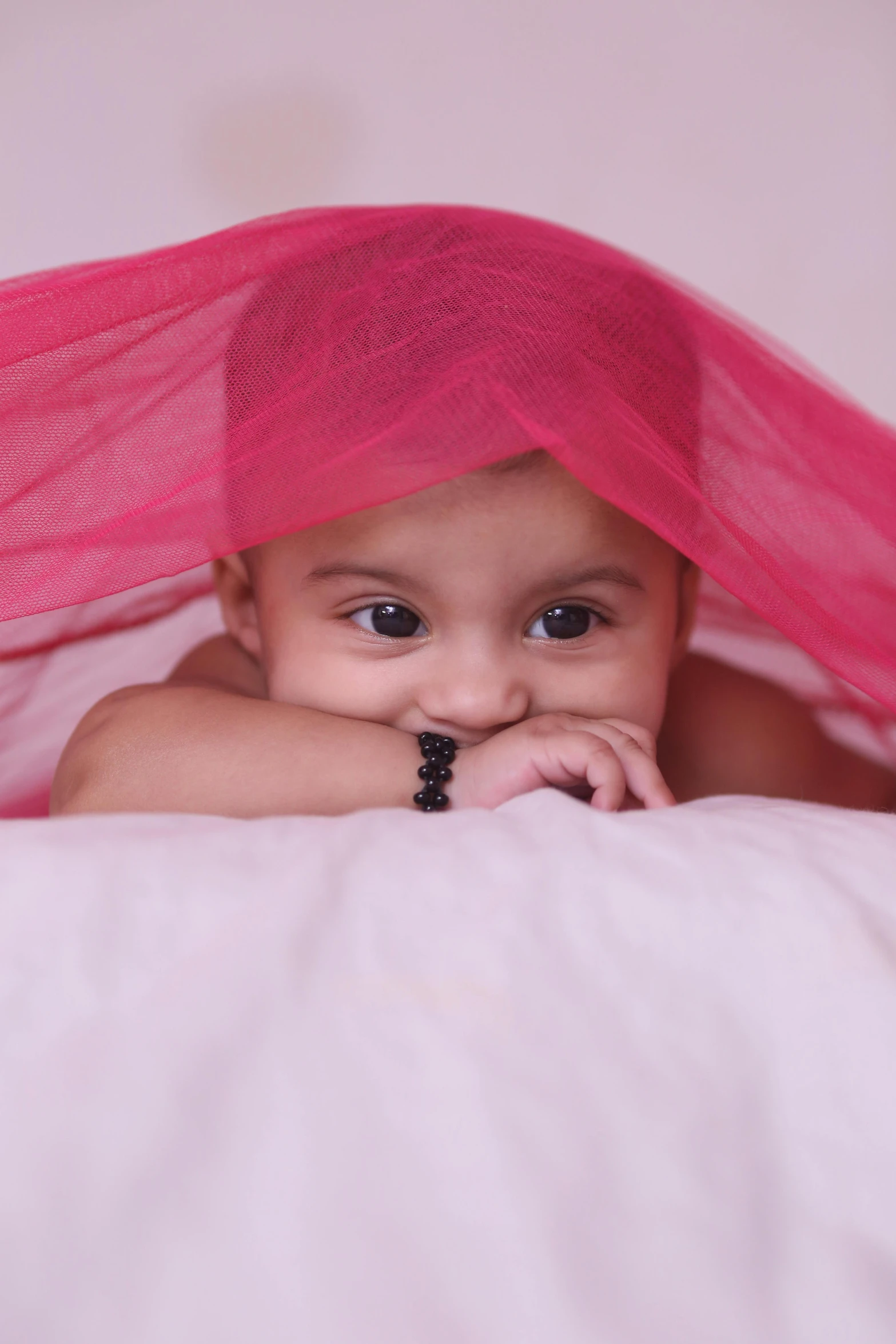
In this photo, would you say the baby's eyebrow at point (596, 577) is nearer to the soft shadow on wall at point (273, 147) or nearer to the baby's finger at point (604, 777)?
the baby's finger at point (604, 777)

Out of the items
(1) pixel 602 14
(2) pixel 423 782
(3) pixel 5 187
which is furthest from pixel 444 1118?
(1) pixel 602 14

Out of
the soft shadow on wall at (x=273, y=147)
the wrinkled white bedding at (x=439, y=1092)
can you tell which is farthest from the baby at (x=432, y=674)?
the soft shadow on wall at (x=273, y=147)

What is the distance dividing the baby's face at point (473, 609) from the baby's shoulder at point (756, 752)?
0.68ft

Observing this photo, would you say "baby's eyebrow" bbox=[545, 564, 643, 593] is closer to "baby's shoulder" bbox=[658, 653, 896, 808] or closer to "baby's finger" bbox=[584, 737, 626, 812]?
"baby's finger" bbox=[584, 737, 626, 812]

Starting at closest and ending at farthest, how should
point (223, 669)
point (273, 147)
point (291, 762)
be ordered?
1. point (291, 762)
2. point (223, 669)
3. point (273, 147)

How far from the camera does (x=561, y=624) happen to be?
90 cm

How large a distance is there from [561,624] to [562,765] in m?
0.16

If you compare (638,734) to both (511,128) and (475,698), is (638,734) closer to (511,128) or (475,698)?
(475,698)

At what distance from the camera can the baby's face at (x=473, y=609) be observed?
84 cm

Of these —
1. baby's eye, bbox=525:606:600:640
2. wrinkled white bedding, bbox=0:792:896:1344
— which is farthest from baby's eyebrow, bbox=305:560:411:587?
wrinkled white bedding, bbox=0:792:896:1344

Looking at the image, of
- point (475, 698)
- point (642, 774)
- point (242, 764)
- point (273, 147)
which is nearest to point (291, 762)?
point (242, 764)

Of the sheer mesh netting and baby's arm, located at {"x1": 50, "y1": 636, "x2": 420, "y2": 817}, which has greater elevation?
the sheer mesh netting

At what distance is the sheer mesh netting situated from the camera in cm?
73

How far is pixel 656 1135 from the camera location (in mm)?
478
